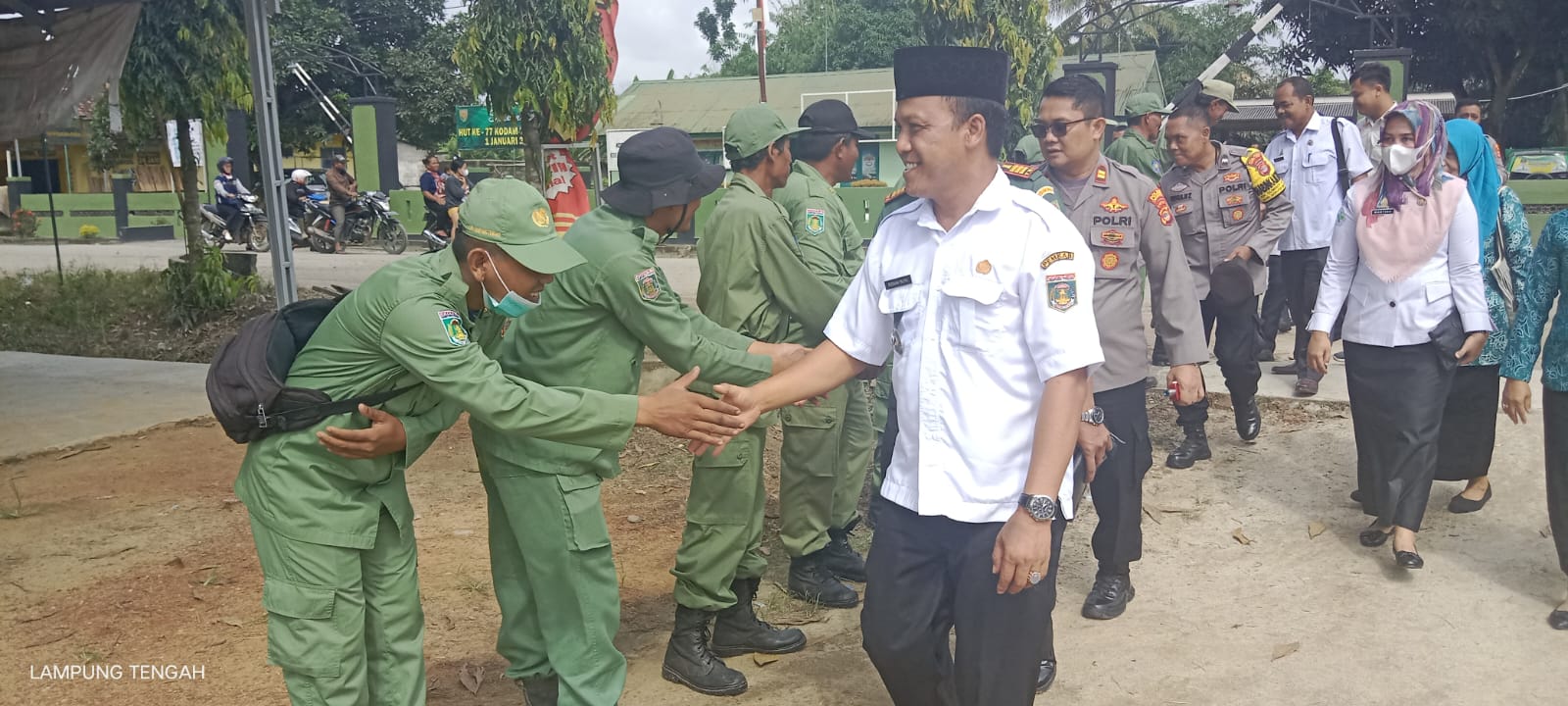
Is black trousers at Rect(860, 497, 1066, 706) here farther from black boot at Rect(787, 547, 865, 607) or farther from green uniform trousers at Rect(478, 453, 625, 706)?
black boot at Rect(787, 547, 865, 607)

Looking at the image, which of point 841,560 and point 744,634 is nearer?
point 744,634

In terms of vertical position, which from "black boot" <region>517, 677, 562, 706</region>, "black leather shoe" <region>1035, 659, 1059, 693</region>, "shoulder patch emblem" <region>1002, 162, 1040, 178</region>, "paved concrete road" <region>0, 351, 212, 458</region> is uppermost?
"shoulder patch emblem" <region>1002, 162, 1040, 178</region>

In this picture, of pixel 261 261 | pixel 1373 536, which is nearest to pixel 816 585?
pixel 1373 536

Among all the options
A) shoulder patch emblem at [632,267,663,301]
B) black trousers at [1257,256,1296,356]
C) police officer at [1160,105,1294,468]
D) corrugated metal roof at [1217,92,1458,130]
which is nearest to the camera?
shoulder patch emblem at [632,267,663,301]

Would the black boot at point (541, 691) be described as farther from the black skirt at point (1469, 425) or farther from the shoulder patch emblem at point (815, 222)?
the black skirt at point (1469, 425)

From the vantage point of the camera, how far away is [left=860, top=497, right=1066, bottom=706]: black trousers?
8.68ft

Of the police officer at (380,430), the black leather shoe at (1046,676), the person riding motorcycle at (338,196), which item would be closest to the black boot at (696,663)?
the black leather shoe at (1046,676)

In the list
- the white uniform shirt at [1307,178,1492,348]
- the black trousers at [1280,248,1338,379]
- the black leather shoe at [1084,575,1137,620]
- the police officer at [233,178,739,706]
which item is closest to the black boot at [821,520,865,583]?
the black leather shoe at [1084,575,1137,620]

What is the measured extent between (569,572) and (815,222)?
2.01 metres

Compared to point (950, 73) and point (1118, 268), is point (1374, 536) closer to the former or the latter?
point (1118, 268)

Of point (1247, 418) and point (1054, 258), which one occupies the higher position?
point (1054, 258)

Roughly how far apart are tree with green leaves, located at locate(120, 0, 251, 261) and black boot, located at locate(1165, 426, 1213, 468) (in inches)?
339

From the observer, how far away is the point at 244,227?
2069 centimetres

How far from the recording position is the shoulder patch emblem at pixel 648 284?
3354 mm
